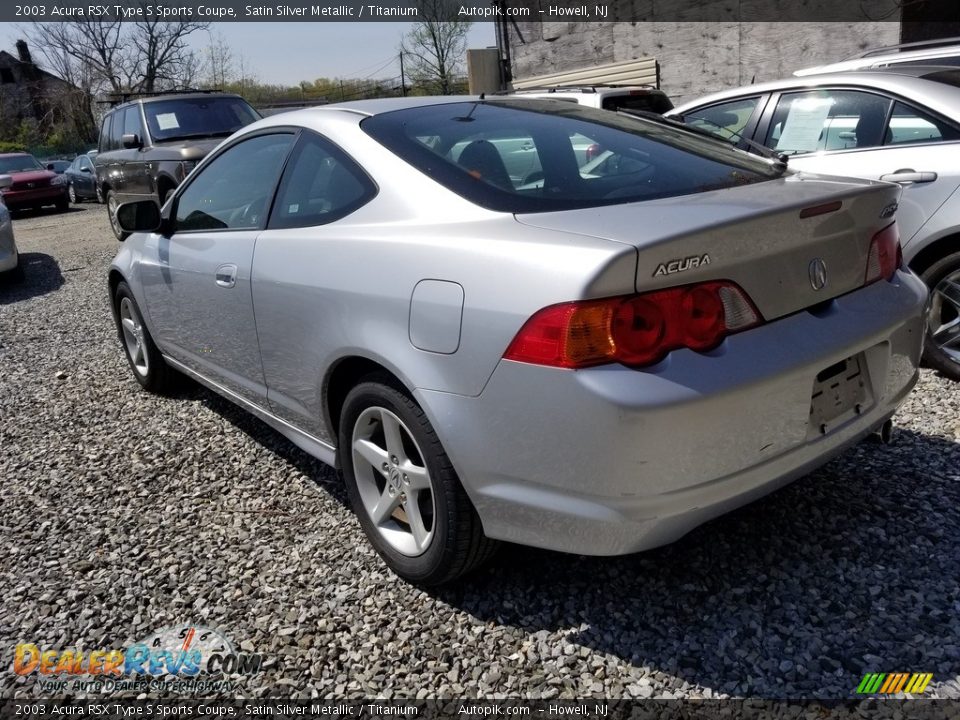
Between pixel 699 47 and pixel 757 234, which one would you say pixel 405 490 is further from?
pixel 699 47

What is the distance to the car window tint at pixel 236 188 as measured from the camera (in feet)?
11.0

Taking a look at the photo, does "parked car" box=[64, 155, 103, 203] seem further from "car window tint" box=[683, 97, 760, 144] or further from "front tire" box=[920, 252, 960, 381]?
"front tire" box=[920, 252, 960, 381]

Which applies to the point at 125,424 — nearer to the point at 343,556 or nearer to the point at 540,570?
the point at 343,556

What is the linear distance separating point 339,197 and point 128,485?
1798mm

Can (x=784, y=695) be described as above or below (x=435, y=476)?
below

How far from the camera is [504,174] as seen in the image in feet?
8.59

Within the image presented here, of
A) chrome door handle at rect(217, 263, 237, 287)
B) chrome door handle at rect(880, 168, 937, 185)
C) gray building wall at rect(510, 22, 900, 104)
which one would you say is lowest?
chrome door handle at rect(217, 263, 237, 287)

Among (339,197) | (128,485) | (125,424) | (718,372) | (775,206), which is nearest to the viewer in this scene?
(718,372)

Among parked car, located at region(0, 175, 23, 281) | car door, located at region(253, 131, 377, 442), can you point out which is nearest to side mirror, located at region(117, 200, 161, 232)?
Answer: car door, located at region(253, 131, 377, 442)

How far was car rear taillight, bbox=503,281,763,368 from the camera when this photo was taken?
1987mm

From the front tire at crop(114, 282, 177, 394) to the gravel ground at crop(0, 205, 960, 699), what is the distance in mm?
851

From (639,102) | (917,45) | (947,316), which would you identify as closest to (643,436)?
(947,316)

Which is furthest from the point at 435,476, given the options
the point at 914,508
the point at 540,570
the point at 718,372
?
the point at 914,508

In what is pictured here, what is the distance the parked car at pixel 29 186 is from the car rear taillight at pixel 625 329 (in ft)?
66.9
